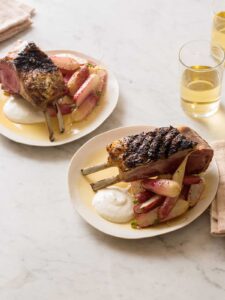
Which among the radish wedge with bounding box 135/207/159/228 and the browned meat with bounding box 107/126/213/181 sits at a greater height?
the browned meat with bounding box 107/126/213/181

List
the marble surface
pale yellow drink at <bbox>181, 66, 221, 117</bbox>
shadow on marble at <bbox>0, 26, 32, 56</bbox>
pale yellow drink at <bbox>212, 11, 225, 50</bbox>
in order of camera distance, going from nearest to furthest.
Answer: the marble surface
pale yellow drink at <bbox>181, 66, 221, 117</bbox>
pale yellow drink at <bbox>212, 11, 225, 50</bbox>
shadow on marble at <bbox>0, 26, 32, 56</bbox>

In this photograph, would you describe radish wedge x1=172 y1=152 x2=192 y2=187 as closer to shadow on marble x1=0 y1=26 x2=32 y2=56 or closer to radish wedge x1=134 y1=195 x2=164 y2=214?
radish wedge x1=134 y1=195 x2=164 y2=214

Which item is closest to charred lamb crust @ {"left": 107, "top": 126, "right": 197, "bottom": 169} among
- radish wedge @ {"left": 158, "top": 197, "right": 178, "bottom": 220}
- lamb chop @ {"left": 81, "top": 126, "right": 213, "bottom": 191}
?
lamb chop @ {"left": 81, "top": 126, "right": 213, "bottom": 191}

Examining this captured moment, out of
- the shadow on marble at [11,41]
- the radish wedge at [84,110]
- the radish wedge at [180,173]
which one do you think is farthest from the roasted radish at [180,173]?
the shadow on marble at [11,41]

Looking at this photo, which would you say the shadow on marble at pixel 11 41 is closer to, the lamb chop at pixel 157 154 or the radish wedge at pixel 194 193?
the lamb chop at pixel 157 154

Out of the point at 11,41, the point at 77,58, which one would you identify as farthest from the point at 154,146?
the point at 11,41

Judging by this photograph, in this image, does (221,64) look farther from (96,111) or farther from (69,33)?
(69,33)
